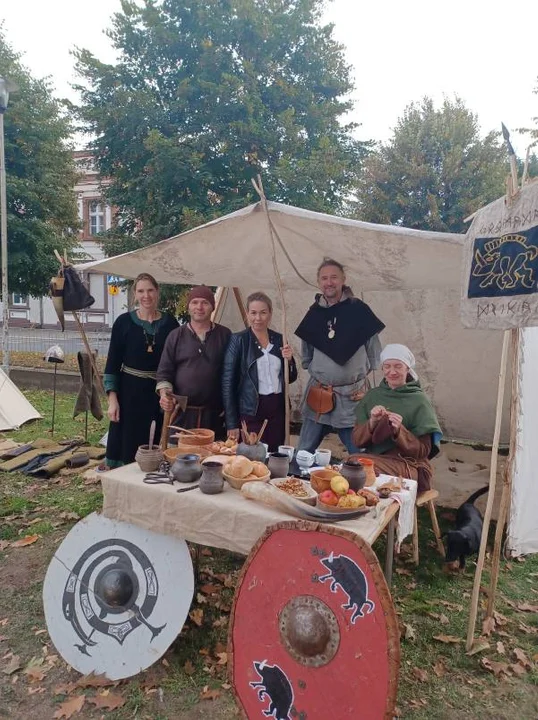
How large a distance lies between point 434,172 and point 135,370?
13463mm

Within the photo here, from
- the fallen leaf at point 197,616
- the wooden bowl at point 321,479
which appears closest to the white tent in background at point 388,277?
the wooden bowl at point 321,479

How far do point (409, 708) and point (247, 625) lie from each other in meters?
0.83

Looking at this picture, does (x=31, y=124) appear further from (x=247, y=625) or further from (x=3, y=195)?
(x=247, y=625)

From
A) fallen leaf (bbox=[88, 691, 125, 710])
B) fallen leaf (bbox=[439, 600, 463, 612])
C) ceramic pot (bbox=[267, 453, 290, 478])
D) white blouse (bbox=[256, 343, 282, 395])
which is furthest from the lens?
white blouse (bbox=[256, 343, 282, 395])

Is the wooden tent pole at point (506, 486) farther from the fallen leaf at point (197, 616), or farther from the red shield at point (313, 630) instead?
the fallen leaf at point (197, 616)

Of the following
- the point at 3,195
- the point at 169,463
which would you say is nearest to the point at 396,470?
the point at 169,463

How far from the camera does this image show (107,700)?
1.96 metres

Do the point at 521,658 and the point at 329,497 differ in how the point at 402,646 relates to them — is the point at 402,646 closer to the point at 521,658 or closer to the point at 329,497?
the point at 521,658

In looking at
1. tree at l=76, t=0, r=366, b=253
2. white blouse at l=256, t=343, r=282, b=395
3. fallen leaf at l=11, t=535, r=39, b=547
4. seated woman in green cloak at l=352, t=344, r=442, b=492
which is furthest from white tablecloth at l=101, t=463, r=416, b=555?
tree at l=76, t=0, r=366, b=253

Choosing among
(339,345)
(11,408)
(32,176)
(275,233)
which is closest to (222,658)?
(339,345)

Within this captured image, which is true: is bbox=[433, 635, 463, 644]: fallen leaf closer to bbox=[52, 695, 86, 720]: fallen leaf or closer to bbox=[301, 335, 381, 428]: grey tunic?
bbox=[301, 335, 381, 428]: grey tunic

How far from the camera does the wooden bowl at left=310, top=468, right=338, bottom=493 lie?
1.99m

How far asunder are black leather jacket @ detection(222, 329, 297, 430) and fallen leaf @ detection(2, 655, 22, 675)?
154 cm

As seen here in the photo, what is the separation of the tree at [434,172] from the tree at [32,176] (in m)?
8.40
